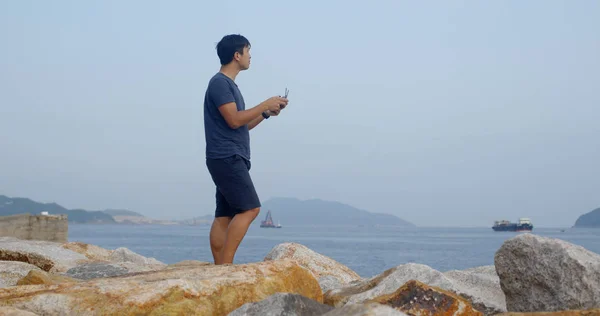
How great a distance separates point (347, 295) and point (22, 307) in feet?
5.98

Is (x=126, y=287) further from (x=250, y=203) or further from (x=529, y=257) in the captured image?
(x=529, y=257)

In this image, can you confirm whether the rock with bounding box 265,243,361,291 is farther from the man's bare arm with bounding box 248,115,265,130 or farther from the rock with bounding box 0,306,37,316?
the rock with bounding box 0,306,37,316

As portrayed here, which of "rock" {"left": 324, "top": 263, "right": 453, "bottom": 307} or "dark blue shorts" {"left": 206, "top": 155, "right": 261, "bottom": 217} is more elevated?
"dark blue shorts" {"left": 206, "top": 155, "right": 261, "bottom": 217}

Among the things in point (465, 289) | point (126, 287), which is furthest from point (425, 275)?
point (126, 287)

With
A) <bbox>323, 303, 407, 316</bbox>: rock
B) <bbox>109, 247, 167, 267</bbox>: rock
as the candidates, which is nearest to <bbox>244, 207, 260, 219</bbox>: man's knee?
<bbox>323, 303, 407, 316</bbox>: rock

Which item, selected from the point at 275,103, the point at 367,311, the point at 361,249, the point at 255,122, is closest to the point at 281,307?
the point at 367,311

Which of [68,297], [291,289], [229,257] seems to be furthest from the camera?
[229,257]

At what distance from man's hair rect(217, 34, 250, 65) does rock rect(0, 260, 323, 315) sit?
183cm

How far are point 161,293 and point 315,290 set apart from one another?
3.34ft

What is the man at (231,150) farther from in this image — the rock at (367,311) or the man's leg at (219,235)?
the rock at (367,311)

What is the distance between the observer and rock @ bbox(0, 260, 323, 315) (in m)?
3.32

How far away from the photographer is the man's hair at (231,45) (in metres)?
5.07

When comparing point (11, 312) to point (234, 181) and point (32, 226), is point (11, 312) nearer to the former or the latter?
point (234, 181)

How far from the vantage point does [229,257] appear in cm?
484
